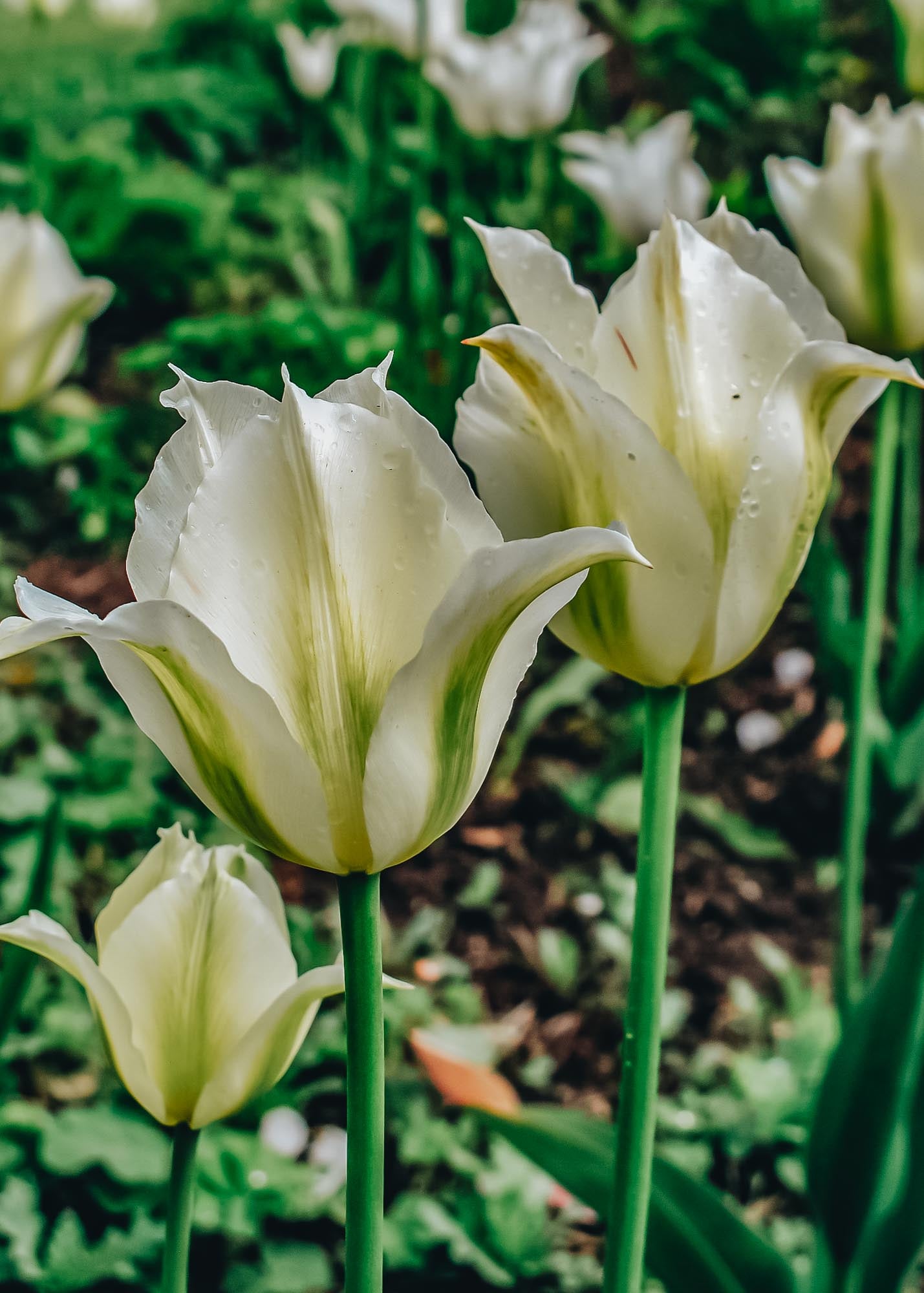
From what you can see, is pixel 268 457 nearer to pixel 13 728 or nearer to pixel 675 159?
pixel 13 728

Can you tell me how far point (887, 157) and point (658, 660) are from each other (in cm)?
51

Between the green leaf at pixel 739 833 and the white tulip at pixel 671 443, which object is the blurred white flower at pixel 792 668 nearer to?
the green leaf at pixel 739 833

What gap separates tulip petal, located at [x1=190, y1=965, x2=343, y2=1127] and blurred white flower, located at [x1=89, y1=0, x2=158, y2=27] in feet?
11.0

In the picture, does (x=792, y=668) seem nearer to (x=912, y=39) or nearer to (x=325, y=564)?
(x=912, y=39)

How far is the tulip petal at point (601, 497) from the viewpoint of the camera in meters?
0.41

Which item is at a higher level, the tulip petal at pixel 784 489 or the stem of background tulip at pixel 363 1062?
the tulip petal at pixel 784 489

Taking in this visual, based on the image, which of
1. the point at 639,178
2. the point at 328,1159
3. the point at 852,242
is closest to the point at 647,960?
the point at 852,242

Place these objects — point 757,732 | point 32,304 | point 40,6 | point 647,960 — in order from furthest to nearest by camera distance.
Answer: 1. point 40,6
2. point 757,732
3. point 32,304
4. point 647,960

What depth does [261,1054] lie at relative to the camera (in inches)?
17.8

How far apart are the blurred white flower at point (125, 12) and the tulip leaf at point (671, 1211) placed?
327 cm

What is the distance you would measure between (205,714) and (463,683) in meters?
0.07

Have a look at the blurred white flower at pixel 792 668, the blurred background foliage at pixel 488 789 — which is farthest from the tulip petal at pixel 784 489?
the blurred white flower at pixel 792 668

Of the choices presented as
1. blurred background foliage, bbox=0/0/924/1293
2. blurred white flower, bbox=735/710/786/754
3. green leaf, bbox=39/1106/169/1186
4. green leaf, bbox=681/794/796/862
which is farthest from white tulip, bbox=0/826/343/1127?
blurred white flower, bbox=735/710/786/754

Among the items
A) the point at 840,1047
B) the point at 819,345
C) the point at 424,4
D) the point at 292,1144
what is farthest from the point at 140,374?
the point at 819,345
